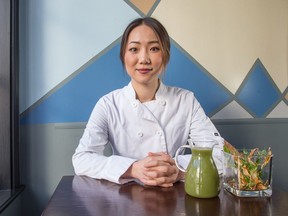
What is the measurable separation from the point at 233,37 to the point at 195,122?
720mm

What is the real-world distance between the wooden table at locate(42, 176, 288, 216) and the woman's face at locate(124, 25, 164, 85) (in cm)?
52

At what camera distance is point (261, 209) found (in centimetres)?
69

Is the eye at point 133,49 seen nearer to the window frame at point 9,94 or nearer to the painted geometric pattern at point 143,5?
the painted geometric pattern at point 143,5

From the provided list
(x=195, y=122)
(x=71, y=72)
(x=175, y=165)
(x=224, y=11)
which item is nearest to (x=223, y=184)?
(x=175, y=165)

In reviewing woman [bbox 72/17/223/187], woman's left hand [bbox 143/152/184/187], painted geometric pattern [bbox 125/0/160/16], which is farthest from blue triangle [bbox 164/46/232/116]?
woman's left hand [bbox 143/152/184/187]

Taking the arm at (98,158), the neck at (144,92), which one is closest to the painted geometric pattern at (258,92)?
the neck at (144,92)

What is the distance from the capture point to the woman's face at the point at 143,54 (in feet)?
3.93

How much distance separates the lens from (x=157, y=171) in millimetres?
884

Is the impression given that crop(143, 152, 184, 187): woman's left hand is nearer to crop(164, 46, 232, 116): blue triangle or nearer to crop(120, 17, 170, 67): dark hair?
crop(120, 17, 170, 67): dark hair

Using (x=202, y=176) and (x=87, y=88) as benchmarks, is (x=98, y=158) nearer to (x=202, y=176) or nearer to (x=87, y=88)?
(x=202, y=176)

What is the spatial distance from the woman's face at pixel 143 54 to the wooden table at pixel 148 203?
1.70 ft

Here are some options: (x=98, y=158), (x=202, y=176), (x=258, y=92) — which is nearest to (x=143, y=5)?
(x=258, y=92)

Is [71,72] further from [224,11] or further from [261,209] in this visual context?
[261,209]

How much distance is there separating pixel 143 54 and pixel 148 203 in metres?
0.66
